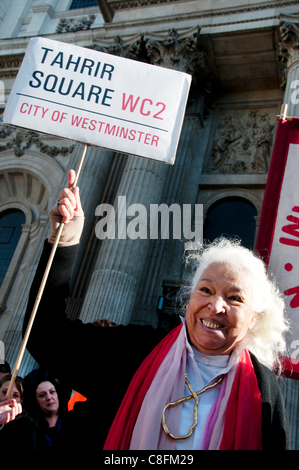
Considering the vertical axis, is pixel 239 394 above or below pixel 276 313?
below

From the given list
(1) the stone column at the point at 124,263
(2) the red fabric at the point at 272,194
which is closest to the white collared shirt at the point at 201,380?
(2) the red fabric at the point at 272,194

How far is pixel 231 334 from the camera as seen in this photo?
7.72 feet

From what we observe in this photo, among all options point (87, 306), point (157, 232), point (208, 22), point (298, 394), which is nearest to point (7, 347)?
point (87, 306)

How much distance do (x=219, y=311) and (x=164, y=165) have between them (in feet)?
29.8

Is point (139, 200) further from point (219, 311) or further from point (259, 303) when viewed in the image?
point (219, 311)

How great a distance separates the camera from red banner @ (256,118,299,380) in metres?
4.52

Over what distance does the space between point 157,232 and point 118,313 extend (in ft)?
7.92

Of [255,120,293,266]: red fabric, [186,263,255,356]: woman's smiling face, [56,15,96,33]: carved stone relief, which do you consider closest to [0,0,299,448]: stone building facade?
[56,15,96,33]: carved stone relief

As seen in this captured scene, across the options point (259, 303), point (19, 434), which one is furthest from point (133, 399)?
point (19, 434)

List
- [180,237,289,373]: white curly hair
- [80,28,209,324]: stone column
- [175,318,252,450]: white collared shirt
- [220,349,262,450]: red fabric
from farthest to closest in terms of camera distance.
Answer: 1. [80,28,209,324]: stone column
2. [180,237,289,373]: white curly hair
3. [175,318,252,450]: white collared shirt
4. [220,349,262,450]: red fabric

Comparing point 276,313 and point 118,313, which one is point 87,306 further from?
point 276,313

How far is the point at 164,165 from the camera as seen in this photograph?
11.2 metres

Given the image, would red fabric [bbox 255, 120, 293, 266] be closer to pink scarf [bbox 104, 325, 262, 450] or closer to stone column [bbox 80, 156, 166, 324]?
pink scarf [bbox 104, 325, 262, 450]

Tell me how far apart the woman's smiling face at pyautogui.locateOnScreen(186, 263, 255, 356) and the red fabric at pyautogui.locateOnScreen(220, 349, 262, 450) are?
196 millimetres
